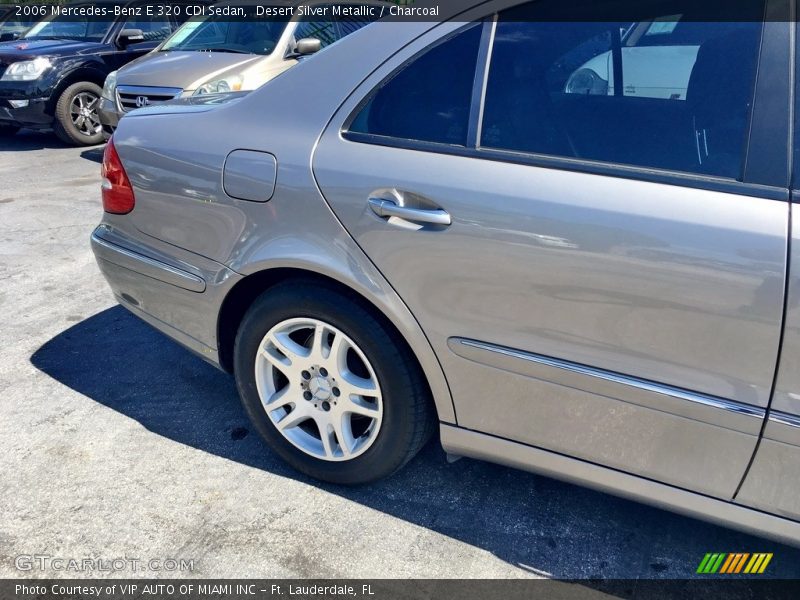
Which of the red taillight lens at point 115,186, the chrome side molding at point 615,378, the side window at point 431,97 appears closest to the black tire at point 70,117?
the red taillight lens at point 115,186

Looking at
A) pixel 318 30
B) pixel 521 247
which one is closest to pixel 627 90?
pixel 521 247

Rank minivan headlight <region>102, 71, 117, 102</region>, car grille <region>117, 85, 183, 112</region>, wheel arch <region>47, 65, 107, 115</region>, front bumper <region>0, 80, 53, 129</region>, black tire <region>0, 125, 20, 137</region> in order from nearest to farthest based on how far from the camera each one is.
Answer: car grille <region>117, 85, 183, 112</region>
minivan headlight <region>102, 71, 117, 102</region>
front bumper <region>0, 80, 53, 129</region>
wheel arch <region>47, 65, 107, 115</region>
black tire <region>0, 125, 20, 137</region>

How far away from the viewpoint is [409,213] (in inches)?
77.7

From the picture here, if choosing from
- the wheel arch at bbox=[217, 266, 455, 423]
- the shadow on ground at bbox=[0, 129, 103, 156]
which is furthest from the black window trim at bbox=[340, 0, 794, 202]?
the shadow on ground at bbox=[0, 129, 103, 156]

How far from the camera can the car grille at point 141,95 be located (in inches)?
251

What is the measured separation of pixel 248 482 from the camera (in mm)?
2529

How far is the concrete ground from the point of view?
2.19 m

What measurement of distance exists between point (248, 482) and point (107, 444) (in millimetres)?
634

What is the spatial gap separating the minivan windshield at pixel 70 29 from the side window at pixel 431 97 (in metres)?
7.70

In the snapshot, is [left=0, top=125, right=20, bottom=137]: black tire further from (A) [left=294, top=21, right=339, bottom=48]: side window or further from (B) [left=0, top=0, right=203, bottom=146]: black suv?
(A) [left=294, top=21, right=339, bottom=48]: side window

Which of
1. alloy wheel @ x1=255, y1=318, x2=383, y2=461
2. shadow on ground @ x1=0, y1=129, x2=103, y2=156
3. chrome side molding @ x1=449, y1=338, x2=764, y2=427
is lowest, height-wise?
shadow on ground @ x1=0, y1=129, x2=103, y2=156

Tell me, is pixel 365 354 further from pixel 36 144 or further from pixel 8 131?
pixel 8 131

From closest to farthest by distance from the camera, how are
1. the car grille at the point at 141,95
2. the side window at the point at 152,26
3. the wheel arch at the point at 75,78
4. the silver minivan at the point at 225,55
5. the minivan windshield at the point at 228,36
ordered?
1. the silver minivan at the point at 225,55
2. the car grille at the point at 141,95
3. the minivan windshield at the point at 228,36
4. the wheel arch at the point at 75,78
5. the side window at the point at 152,26

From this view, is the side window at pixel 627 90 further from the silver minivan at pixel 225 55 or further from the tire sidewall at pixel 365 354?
the silver minivan at pixel 225 55
